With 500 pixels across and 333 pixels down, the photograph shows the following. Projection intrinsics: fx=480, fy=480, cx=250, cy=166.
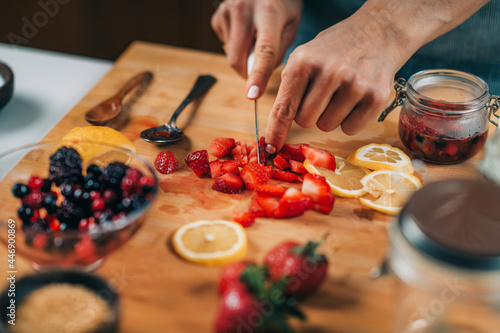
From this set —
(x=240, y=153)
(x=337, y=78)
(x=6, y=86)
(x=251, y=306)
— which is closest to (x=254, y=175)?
(x=240, y=153)

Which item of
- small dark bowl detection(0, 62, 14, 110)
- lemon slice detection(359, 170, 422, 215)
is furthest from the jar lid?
small dark bowl detection(0, 62, 14, 110)

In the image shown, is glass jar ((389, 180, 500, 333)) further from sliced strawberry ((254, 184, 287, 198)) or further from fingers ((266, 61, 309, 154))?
fingers ((266, 61, 309, 154))

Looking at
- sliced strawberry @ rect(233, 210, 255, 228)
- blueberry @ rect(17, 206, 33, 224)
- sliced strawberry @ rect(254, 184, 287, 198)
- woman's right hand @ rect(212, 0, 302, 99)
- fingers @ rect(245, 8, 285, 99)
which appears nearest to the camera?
blueberry @ rect(17, 206, 33, 224)

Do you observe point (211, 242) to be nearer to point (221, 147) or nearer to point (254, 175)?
point (254, 175)

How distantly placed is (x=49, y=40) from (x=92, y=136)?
2.99 meters

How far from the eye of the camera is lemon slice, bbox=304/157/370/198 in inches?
62.9

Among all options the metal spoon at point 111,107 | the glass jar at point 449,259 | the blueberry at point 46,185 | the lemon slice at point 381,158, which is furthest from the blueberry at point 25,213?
the lemon slice at point 381,158

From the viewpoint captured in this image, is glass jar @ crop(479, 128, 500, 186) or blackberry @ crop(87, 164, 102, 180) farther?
glass jar @ crop(479, 128, 500, 186)

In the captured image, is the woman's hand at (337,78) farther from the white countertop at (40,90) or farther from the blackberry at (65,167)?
the white countertop at (40,90)

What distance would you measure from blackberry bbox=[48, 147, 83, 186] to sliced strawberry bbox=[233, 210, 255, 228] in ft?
1.54

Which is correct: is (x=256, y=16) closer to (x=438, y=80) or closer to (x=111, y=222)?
(x=438, y=80)

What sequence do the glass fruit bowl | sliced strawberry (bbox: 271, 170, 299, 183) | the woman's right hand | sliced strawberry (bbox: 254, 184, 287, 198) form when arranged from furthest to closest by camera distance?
the woman's right hand < sliced strawberry (bbox: 271, 170, 299, 183) < sliced strawberry (bbox: 254, 184, 287, 198) < the glass fruit bowl

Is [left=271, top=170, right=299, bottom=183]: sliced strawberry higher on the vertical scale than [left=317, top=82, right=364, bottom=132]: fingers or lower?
lower

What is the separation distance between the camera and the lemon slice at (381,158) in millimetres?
1666
